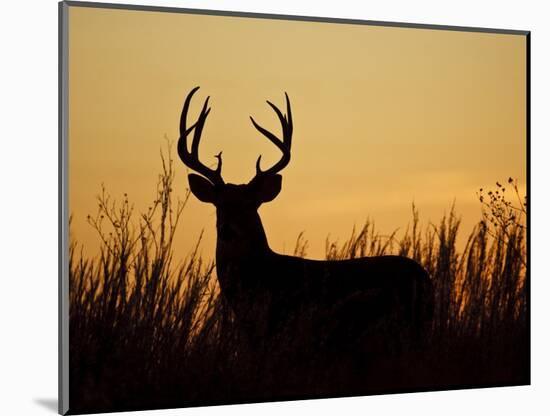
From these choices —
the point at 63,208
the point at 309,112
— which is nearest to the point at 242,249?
the point at 309,112

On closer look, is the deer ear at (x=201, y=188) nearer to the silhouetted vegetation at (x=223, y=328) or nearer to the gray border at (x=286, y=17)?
the silhouetted vegetation at (x=223, y=328)

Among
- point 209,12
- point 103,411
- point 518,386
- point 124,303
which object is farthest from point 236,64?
point 518,386

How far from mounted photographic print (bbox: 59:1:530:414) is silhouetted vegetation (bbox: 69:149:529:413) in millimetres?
10

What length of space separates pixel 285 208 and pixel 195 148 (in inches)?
23.0

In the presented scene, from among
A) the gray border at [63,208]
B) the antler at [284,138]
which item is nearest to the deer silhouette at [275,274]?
the antler at [284,138]

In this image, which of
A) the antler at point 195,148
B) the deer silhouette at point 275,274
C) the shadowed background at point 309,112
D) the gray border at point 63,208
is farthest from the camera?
the deer silhouette at point 275,274

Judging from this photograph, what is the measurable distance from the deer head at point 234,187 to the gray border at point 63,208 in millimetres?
617

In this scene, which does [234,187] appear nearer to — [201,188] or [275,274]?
[201,188]

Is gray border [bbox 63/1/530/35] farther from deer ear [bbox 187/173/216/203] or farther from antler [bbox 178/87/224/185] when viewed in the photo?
deer ear [bbox 187/173/216/203]

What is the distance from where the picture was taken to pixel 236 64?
24.0 ft

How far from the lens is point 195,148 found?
7215 mm

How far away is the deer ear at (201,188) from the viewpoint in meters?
7.22

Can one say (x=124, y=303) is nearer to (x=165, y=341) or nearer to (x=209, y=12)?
(x=165, y=341)

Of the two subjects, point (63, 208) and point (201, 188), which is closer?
point (63, 208)
